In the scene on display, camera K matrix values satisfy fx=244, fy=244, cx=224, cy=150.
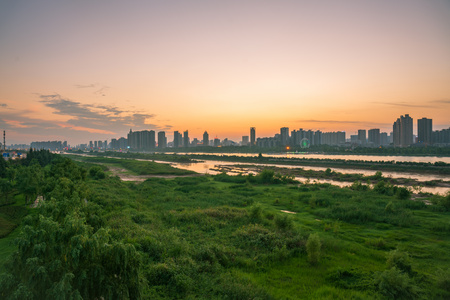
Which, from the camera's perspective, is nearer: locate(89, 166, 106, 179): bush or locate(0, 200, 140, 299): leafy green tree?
locate(0, 200, 140, 299): leafy green tree

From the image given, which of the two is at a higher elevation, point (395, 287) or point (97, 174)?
point (97, 174)

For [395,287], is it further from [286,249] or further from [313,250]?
[286,249]

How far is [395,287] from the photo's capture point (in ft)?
34.9

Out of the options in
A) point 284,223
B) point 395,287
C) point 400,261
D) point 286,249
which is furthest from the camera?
point 284,223

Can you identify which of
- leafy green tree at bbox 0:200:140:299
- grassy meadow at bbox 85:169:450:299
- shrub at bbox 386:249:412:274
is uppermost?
leafy green tree at bbox 0:200:140:299

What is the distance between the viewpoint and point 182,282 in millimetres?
11109

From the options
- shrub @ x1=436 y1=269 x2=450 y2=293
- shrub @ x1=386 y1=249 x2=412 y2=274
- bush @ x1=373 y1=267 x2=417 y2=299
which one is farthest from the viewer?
shrub @ x1=386 y1=249 x2=412 y2=274

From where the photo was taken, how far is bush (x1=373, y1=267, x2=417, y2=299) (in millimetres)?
10391

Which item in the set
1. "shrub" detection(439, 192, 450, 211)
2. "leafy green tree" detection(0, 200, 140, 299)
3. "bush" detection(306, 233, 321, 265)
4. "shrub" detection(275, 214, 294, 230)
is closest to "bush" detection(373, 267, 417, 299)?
"bush" detection(306, 233, 321, 265)

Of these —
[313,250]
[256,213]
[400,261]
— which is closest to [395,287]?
[400,261]

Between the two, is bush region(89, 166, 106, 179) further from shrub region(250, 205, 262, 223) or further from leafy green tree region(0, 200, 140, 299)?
leafy green tree region(0, 200, 140, 299)

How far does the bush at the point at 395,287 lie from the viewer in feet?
34.1

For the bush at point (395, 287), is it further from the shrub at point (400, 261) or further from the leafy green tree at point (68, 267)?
the leafy green tree at point (68, 267)

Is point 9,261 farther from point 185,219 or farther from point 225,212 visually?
point 225,212
